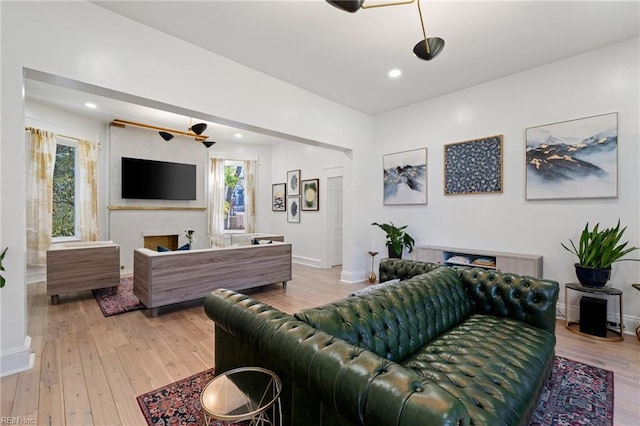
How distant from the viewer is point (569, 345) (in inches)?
115

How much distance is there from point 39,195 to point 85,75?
11.7 feet

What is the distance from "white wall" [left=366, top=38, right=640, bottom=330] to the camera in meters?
3.20

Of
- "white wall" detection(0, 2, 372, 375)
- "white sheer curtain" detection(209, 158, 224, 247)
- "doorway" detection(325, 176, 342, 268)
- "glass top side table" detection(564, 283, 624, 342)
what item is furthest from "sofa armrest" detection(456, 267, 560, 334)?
"white sheer curtain" detection(209, 158, 224, 247)

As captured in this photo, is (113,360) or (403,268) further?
(403,268)

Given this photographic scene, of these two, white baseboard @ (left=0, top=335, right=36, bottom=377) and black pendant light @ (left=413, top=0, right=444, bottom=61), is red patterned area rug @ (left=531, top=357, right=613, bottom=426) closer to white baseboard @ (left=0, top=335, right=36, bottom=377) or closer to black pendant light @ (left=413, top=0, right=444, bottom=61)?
black pendant light @ (left=413, top=0, right=444, bottom=61)

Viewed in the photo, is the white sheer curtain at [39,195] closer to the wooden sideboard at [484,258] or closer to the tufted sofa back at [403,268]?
the tufted sofa back at [403,268]

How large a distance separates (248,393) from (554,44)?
4.51 m

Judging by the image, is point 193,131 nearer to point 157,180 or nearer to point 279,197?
point 157,180

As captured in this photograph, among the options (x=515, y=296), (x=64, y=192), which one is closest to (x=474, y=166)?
(x=515, y=296)

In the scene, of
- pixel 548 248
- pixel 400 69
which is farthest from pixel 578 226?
pixel 400 69

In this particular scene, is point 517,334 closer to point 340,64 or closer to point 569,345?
Result: point 569,345

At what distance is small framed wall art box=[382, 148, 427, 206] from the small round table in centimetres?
420

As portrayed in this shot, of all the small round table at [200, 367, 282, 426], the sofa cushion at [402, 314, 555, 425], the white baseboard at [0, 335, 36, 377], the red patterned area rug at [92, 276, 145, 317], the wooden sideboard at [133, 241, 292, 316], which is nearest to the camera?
the small round table at [200, 367, 282, 426]

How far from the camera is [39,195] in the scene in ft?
16.0
